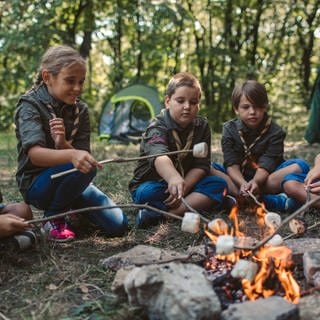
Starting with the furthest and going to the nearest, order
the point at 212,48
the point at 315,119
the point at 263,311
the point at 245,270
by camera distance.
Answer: the point at 212,48 → the point at 315,119 → the point at 245,270 → the point at 263,311

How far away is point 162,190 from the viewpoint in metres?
3.14

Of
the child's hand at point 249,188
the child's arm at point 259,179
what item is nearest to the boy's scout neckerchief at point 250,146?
the child's arm at point 259,179

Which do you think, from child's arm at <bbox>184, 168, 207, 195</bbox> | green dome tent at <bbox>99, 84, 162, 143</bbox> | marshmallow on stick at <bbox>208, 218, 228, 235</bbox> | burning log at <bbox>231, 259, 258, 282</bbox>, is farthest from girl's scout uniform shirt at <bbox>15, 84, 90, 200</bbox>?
green dome tent at <bbox>99, 84, 162, 143</bbox>

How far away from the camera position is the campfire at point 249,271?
1762 millimetres

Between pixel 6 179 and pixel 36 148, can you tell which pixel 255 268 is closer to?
pixel 36 148

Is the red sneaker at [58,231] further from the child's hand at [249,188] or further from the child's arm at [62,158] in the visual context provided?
the child's hand at [249,188]

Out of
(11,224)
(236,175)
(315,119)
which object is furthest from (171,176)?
(315,119)

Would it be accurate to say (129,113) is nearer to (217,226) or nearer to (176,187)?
(176,187)

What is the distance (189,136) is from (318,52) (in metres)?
10.9

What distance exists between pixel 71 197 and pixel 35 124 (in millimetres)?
490

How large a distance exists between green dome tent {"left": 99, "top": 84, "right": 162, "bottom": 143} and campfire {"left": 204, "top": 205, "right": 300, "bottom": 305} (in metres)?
6.05

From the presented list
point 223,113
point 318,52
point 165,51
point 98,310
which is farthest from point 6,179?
point 318,52

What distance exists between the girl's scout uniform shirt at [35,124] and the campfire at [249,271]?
3.80 feet

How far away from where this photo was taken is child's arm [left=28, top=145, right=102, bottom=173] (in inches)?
90.0
